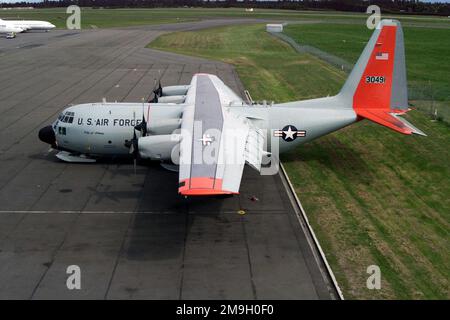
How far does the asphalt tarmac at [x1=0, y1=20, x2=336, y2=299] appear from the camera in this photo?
19.1 m

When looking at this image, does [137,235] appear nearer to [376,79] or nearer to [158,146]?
[158,146]

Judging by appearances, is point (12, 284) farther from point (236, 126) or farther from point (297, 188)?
point (297, 188)

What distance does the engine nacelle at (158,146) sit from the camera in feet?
83.1

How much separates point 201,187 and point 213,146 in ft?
14.1

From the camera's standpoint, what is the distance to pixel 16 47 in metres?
102

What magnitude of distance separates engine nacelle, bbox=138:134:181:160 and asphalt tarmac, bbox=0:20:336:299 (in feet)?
9.38

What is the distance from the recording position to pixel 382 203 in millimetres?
27469

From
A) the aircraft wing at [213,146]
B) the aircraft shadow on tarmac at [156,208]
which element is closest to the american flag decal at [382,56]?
the aircraft wing at [213,146]
